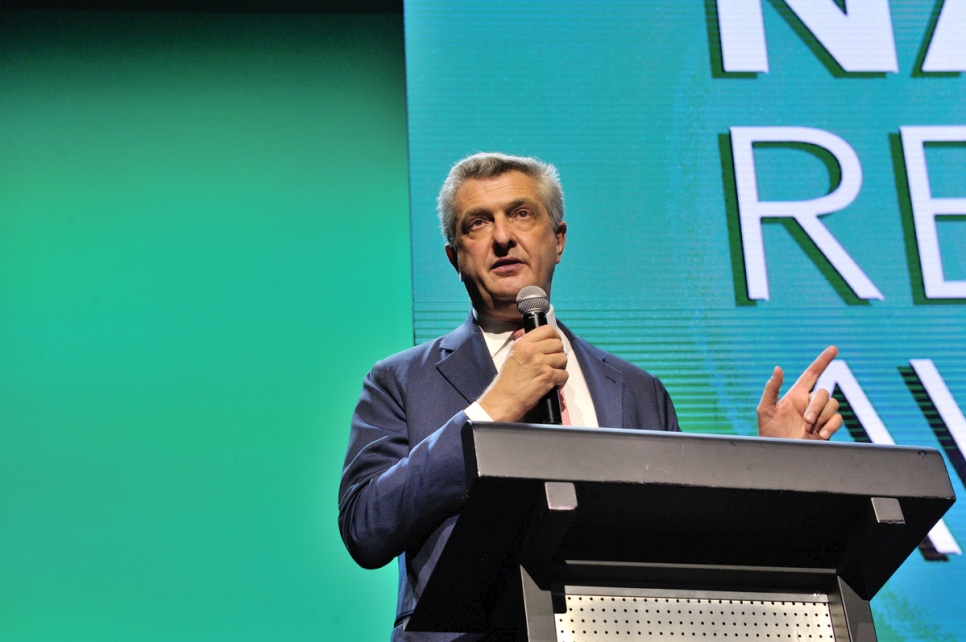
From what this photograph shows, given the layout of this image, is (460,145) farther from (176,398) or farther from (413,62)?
(176,398)

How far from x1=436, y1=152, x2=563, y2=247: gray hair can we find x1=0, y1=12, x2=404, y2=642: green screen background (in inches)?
42.7

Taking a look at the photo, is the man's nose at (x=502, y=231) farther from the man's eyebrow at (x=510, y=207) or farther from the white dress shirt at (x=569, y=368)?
the white dress shirt at (x=569, y=368)

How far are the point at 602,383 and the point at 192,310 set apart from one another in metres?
1.56

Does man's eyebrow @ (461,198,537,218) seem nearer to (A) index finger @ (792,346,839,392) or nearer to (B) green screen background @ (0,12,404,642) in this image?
(A) index finger @ (792,346,839,392)

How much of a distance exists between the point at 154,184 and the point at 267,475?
94 centimetres

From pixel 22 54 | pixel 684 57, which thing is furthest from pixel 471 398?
pixel 22 54

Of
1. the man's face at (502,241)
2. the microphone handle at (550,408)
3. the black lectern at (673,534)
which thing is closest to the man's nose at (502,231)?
the man's face at (502,241)

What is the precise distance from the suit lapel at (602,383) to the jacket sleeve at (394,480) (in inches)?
11.8

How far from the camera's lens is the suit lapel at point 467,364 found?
5.95ft

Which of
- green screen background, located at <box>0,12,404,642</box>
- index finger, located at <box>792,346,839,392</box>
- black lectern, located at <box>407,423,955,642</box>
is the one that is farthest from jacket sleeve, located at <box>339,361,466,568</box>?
green screen background, located at <box>0,12,404,642</box>

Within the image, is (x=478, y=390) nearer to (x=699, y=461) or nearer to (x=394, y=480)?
(x=394, y=480)

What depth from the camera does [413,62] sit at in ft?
9.47

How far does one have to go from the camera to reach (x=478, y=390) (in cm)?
181

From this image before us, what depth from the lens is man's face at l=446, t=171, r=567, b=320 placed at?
195 cm
